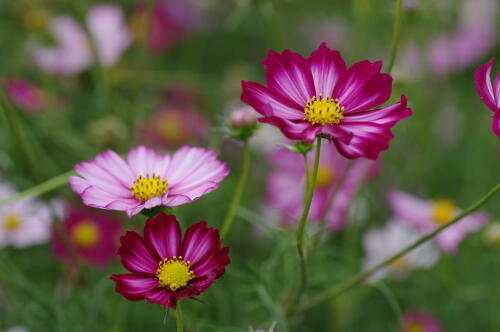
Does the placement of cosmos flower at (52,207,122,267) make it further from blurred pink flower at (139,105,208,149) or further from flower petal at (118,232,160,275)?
flower petal at (118,232,160,275)

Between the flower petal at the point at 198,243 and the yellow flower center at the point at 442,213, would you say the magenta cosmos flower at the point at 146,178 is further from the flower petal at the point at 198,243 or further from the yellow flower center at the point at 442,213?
the yellow flower center at the point at 442,213

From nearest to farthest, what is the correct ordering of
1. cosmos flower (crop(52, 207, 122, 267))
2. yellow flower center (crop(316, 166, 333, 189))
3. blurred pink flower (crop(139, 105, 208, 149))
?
1. cosmos flower (crop(52, 207, 122, 267))
2. yellow flower center (crop(316, 166, 333, 189))
3. blurred pink flower (crop(139, 105, 208, 149))

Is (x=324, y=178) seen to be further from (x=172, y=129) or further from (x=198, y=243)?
(x=198, y=243)

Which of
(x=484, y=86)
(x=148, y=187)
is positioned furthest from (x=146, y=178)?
(x=484, y=86)

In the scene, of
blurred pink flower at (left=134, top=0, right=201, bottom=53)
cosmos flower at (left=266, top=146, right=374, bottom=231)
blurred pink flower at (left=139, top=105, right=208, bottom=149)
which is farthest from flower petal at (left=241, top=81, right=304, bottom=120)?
blurred pink flower at (left=134, top=0, right=201, bottom=53)

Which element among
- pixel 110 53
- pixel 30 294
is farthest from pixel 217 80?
pixel 30 294

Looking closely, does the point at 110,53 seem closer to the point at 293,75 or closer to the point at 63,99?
the point at 63,99
